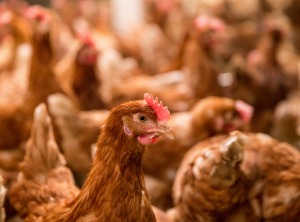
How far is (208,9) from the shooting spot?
15.0 feet

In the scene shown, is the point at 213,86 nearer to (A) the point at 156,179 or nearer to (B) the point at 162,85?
(B) the point at 162,85

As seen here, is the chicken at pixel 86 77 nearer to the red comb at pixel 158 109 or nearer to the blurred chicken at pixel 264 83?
the blurred chicken at pixel 264 83

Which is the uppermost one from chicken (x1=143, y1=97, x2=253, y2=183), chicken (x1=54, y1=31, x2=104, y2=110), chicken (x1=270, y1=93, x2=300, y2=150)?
chicken (x1=54, y1=31, x2=104, y2=110)

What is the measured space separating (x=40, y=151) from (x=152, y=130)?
0.73 meters

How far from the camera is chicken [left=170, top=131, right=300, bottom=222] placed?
1223 millimetres

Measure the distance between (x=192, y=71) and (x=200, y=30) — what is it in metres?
0.38

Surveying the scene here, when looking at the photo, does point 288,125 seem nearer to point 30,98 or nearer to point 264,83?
point 264,83

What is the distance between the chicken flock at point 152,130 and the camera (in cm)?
100

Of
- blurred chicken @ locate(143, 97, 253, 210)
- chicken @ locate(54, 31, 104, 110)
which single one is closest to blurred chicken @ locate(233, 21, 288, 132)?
blurred chicken @ locate(143, 97, 253, 210)

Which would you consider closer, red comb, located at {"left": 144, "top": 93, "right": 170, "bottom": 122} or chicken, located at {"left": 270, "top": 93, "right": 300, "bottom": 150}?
red comb, located at {"left": 144, "top": 93, "right": 170, "bottom": 122}

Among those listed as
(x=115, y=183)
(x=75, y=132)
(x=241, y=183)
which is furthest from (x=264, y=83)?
(x=115, y=183)

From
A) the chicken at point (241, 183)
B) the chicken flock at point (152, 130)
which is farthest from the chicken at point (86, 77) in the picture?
the chicken at point (241, 183)

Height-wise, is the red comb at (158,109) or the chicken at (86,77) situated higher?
the chicken at (86,77)

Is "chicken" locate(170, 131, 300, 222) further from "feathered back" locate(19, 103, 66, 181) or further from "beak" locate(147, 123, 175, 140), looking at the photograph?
"feathered back" locate(19, 103, 66, 181)
